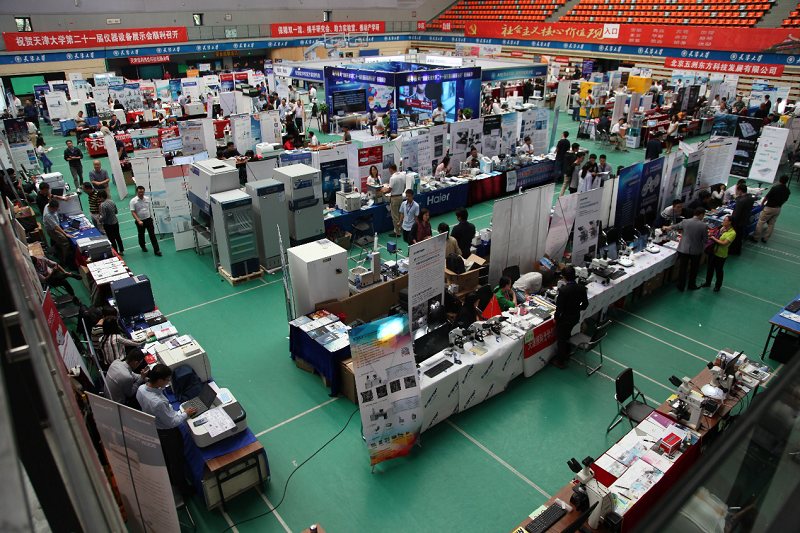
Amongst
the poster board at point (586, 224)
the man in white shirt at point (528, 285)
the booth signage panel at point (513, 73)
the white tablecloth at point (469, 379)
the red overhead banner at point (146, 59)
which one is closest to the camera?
the white tablecloth at point (469, 379)

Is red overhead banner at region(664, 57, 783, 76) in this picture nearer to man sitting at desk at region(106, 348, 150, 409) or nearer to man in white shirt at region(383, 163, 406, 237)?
man in white shirt at region(383, 163, 406, 237)

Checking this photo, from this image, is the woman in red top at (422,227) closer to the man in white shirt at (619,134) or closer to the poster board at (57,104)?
the man in white shirt at (619,134)

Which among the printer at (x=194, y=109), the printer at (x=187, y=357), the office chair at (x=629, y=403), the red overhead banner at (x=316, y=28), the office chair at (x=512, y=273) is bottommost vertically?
the office chair at (x=629, y=403)

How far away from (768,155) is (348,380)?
47.2 feet

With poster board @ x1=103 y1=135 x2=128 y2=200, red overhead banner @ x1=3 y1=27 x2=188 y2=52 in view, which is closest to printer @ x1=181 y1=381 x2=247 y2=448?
poster board @ x1=103 y1=135 x2=128 y2=200

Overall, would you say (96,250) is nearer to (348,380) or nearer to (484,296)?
(348,380)

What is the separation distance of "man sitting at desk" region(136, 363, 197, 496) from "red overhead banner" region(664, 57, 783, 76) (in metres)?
29.5

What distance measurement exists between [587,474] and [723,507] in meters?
3.95

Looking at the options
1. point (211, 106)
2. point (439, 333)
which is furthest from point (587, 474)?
point (211, 106)

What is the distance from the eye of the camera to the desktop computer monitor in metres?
7.07

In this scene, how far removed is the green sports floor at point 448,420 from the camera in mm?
5559

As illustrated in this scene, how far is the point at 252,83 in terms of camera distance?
94.9ft

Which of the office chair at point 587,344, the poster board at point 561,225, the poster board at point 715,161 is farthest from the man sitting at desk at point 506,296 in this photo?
the poster board at point 715,161

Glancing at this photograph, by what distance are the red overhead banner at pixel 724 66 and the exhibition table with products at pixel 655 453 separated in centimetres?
2463
